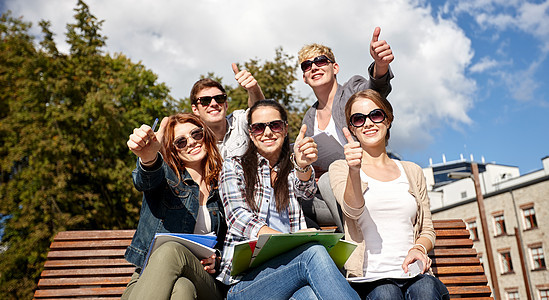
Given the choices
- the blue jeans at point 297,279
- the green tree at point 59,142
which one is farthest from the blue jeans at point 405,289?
the green tree at point 59,142

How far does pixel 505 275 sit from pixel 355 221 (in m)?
35.9

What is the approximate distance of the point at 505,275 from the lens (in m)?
33.6

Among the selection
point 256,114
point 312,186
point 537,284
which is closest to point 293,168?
point 312,186

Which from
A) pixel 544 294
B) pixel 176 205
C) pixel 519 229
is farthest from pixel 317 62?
pixel 519 229

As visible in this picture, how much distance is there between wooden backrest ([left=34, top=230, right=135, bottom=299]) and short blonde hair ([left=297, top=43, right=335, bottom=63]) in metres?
2.68

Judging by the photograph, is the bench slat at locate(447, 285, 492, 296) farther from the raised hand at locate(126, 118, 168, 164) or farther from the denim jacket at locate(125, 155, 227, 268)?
the raised hand at locate(126, 118, 168, 164)

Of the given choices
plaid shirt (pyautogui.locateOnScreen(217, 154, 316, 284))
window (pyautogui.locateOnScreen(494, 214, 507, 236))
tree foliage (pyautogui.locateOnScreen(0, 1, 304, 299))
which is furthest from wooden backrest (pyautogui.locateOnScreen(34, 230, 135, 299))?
window (pyautogui.locateOnScreen(494, 214, 507, 236))

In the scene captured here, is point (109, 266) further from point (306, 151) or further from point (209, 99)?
point (306, 151)

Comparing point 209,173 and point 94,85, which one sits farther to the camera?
point 94,85

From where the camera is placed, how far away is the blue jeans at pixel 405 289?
2717 mm

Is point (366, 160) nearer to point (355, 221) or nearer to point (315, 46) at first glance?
point (355, 221)

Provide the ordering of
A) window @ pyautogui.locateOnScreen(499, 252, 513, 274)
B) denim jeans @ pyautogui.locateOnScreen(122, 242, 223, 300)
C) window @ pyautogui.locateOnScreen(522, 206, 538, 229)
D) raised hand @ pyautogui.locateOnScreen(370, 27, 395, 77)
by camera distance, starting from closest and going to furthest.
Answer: denim jeans @ pyautogui.locateOnScreen(122, 242, 223, 300)
raised hand @ pyautogui.locateOnScreen(370, 27, 395, 77)
window @ pyautogui.locateOnScreen(522, 206, 538, 229)
window @ pyautogui.locateOnScreen(499, 252, 513, 274)

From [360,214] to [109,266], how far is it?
310cm

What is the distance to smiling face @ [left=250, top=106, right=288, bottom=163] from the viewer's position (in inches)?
132
